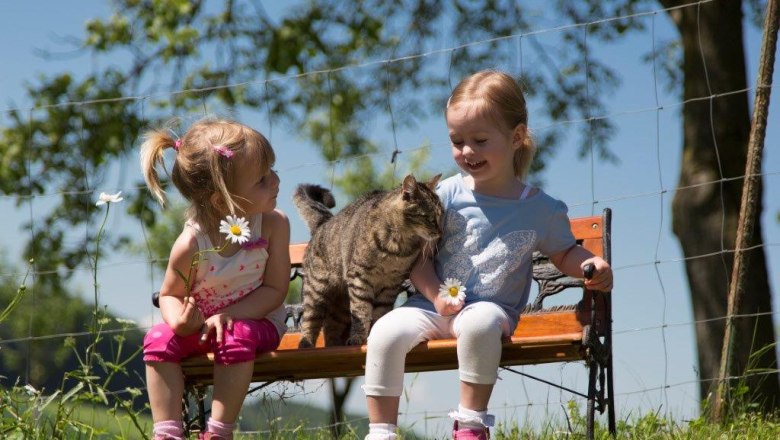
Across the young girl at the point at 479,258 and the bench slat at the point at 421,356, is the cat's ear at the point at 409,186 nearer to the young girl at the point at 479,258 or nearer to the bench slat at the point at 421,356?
the young girl at the point at 479,258

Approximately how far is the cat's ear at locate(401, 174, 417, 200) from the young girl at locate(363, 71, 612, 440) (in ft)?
0.31

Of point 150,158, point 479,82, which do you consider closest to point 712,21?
point 479,82

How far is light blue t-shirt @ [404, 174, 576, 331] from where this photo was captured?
2949mm

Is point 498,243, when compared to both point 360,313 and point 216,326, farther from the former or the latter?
point 216,326

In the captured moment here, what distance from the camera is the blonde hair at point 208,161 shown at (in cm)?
295

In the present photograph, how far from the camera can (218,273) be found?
2.98m

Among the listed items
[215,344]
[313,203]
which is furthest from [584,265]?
[313,203]

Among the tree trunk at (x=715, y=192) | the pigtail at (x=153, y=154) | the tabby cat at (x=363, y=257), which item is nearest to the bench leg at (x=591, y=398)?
the tabby cat at (x=363, y=257)

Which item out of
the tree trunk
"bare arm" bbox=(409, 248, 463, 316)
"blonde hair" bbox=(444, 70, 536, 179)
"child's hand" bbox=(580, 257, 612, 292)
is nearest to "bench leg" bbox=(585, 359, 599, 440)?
"child's hand" bbox=(580, 257, 612, 292)

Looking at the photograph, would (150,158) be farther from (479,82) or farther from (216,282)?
(479,82)

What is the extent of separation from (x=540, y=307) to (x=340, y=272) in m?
0.77

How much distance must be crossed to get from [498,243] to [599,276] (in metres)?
0.33

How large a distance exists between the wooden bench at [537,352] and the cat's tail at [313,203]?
704 millimetres

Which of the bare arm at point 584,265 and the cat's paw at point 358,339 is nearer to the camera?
the bare arm at point 584,265
